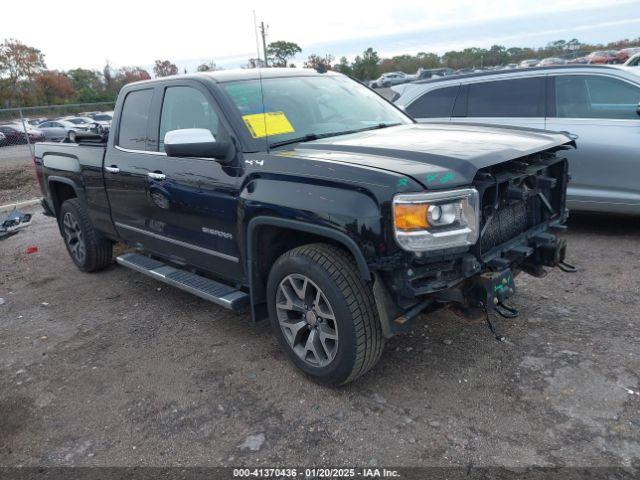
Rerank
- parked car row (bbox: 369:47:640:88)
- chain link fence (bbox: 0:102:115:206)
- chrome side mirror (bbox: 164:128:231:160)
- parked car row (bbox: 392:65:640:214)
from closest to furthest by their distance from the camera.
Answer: chrome side mirror (bbox: 164:128:231:160), parked car row (bbox: 392:65:640:214), parked car row (bbox: 369:47:640:88), chain link fence (bbox: 0:102:115:206)

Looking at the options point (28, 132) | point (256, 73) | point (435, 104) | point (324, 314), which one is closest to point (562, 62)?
point (435, 104)

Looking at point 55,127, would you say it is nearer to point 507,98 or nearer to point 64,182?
point 64,182

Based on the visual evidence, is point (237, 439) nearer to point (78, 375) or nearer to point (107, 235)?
point (78, 375)

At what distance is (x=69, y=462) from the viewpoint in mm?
2895

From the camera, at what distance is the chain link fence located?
1163cm

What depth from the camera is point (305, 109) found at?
3961 mm

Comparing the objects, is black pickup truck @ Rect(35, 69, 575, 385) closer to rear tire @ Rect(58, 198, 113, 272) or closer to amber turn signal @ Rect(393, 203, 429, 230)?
amber turn signal @ Rect(393, 203, 429, 230)

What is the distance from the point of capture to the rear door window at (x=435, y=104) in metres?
6.68

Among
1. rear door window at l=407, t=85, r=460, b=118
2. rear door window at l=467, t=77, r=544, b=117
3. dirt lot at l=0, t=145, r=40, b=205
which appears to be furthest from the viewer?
dirt lot at l=0, t=145, r=40, b=205

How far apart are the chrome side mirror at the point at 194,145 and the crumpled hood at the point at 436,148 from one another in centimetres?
50

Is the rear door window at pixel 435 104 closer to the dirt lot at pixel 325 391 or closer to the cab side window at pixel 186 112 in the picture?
the dirt lot at pixel 325 391

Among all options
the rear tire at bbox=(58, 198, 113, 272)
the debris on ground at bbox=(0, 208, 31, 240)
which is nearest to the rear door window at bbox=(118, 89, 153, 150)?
the rear tire at bbox=(58, 198, 113, 272)

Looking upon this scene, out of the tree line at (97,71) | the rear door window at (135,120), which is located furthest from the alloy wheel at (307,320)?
the tree line at (97,71)

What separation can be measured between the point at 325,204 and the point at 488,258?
968mm
